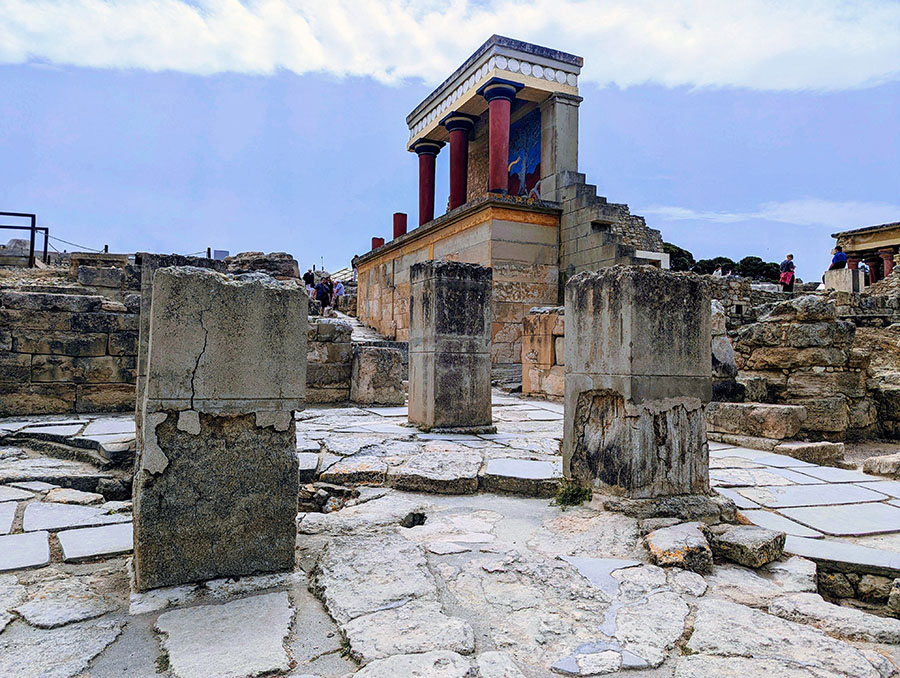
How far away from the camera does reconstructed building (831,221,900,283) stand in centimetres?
2264

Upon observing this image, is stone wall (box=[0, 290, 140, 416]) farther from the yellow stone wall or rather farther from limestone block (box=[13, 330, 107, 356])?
the yellow stone wall

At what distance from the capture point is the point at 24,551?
2.79 metres

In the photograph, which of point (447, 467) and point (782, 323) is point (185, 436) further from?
point (782, 323)

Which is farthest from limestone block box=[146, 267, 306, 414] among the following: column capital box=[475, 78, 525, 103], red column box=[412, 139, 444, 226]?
red column box=[412, 139, 444, 226]

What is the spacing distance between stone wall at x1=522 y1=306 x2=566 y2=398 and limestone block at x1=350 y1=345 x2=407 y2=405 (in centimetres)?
251

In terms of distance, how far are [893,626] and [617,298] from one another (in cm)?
197

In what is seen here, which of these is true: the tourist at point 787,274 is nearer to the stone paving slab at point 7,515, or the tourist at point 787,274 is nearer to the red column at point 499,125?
the red column at point 499,125

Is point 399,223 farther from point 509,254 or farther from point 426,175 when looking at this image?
point 509,254

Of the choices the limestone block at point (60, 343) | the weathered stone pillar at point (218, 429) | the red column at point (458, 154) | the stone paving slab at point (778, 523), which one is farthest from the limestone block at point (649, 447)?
the red column at point (458, 154)

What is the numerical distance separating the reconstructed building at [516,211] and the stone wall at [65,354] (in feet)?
17.6

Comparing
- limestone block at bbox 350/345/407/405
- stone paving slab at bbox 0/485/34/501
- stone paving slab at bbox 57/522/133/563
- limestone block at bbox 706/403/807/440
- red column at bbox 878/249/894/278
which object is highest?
red column at bbox 878/249/894/278

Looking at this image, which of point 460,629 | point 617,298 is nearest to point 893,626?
point 460,629

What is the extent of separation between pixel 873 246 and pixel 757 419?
2229 centimetres

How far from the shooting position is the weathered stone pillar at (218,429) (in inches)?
93.7
